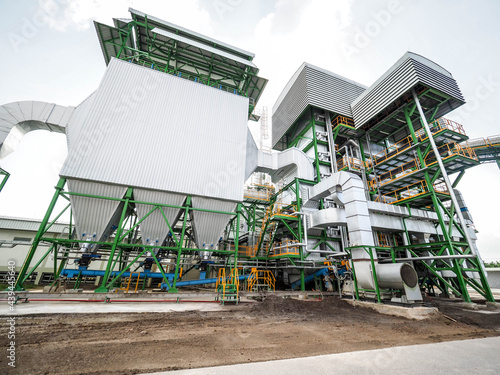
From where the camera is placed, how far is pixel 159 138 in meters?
13.0

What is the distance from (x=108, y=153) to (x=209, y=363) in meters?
12.0

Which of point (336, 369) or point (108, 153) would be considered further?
point (108, 153)

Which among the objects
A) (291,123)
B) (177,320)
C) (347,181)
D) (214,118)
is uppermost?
(291,123)

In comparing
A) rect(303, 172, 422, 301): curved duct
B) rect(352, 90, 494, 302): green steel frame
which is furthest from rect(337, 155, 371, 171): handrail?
rect(303, 172, 422, 301): curved duct

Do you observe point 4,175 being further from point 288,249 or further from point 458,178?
point 458,178

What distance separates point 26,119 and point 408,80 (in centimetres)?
2320

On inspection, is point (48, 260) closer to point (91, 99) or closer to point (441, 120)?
point (91, 99)

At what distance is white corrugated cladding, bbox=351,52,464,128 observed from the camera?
13578 mm

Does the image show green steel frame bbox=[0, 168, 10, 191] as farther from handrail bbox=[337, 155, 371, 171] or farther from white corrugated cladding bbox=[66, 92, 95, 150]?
handrail bbox=[337, 155, 371, 171]

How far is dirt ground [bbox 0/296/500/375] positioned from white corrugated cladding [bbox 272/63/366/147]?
16829mm

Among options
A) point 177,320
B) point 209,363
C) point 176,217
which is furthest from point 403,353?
point 176,217

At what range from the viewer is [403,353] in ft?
12.4

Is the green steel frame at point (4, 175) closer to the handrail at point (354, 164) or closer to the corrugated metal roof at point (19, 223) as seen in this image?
the corrugated metal roof at point (19, 223)

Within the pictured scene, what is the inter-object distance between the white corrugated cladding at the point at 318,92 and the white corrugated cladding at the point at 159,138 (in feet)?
24.8
